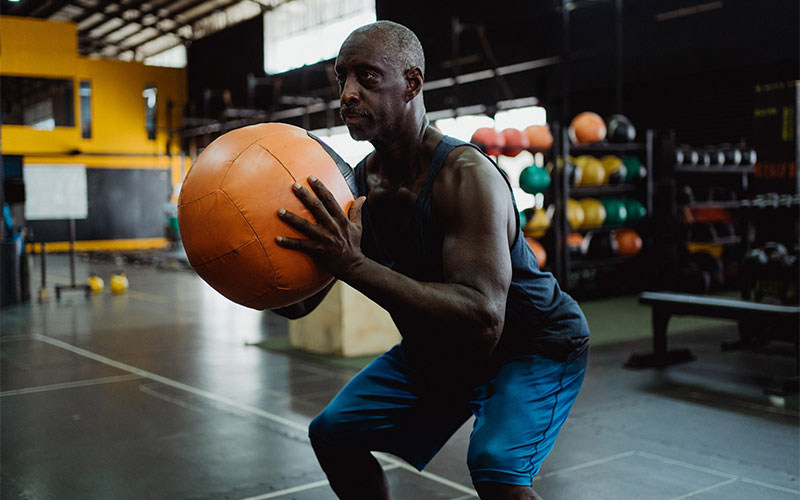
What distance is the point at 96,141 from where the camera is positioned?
61.8 ft

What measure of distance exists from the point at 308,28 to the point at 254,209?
15709 millimetres

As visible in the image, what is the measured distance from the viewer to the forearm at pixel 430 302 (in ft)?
4.32

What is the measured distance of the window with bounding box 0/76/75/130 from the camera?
16.8 meters

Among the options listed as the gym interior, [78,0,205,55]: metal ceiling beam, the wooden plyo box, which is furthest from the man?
[78,0,205,55]: metal ceiling beam

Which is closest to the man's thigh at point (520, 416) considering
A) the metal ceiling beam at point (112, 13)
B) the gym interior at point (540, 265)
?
the gym interior at point (540, 265)

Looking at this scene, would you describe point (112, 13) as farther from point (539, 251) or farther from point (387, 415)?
point (387, 415)

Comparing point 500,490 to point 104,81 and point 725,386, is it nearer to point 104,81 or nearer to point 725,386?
point 725,386

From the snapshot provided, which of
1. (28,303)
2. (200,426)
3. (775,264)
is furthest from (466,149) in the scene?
(28,303)

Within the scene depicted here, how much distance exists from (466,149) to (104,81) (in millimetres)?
19416

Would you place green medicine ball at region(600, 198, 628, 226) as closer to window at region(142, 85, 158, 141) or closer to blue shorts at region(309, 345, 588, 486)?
blue shorts at region(309, 345, 588, 486)

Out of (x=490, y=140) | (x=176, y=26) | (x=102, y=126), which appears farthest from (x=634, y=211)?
(x=176, y=26)

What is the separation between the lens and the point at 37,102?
56.5ft

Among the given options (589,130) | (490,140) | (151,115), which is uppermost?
(151,115)

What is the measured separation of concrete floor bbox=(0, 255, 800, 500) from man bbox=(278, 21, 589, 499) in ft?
3.44
